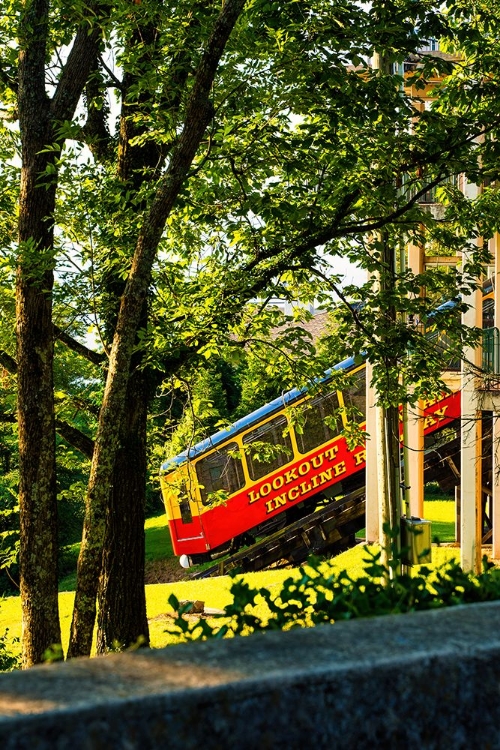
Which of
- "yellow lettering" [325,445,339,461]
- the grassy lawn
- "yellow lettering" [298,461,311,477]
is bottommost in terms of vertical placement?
the grassy lawn

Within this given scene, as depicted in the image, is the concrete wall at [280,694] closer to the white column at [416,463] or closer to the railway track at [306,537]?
the white column at [416,463]

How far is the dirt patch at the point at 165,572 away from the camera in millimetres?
30420

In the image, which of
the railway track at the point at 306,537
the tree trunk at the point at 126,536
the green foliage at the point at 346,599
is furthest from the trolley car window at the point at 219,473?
the green foliage at the point at 346,599

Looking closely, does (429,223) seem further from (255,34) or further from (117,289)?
(117,289)

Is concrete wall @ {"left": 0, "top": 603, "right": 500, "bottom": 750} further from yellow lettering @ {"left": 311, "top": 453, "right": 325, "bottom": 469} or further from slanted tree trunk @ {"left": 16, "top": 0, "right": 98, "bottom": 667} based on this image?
yellow lettering @ {"left": 311, "top": 453, "right": 325, "bottom": 469}

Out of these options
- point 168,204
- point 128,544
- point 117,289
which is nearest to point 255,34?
point 168,204

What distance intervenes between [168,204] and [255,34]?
239 cm

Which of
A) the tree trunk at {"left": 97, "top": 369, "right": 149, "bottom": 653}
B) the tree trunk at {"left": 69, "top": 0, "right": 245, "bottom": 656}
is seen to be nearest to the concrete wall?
the tree trunk at {"left": 69, "top": 0, "right": 245, "bottom": 656}

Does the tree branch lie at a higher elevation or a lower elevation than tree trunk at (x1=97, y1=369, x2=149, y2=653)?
higher

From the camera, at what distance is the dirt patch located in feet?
99.8

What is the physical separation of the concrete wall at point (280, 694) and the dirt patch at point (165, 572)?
27.5 metres

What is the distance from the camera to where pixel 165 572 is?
105 ft

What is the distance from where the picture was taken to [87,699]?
1.89 metres

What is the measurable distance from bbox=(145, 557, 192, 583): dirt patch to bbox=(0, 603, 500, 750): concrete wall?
27.5 meters
